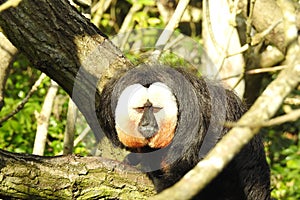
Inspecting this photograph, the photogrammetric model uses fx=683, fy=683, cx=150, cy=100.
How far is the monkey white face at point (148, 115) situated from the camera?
266 cm

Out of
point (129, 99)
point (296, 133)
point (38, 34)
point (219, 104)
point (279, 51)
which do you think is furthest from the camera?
point (296, 133)

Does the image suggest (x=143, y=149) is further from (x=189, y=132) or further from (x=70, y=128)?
(x=70, y=128)

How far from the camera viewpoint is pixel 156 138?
8.92ft

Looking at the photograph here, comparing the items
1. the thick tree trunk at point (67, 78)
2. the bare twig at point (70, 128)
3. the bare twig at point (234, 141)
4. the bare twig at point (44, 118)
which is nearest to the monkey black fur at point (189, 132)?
the thick tree trunk at point (67, 78)

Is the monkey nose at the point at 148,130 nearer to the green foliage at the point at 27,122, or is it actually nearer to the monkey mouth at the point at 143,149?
the monkey mouth at the point at 143,149

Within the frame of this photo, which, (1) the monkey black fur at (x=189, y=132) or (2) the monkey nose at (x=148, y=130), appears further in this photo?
(1) the monkey black fur at (x=189, y=132)

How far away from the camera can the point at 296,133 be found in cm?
751

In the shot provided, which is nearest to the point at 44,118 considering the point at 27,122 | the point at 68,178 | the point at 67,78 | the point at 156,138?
the point at 27,122

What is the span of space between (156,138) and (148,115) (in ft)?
0.38

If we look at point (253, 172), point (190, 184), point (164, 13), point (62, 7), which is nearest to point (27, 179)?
point (62, 7)

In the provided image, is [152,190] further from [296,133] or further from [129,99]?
[296,133]

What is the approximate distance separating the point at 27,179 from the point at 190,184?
1.42 m

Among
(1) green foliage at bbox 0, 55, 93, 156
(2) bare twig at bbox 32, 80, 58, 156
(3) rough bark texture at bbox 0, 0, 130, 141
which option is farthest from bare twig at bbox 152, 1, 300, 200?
(1) green foliage at bbox 0, 55, 93, 156

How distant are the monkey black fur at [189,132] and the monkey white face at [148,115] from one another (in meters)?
0.02
